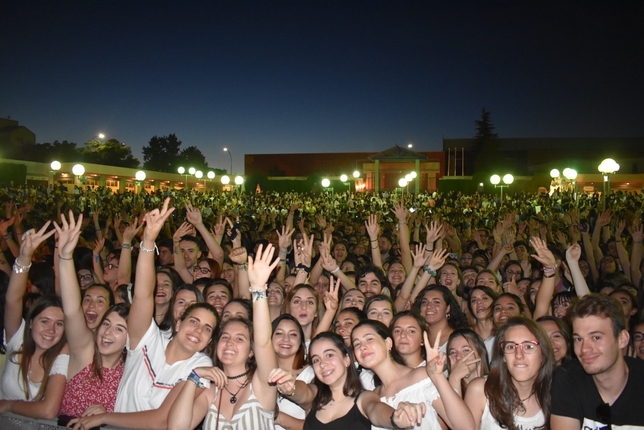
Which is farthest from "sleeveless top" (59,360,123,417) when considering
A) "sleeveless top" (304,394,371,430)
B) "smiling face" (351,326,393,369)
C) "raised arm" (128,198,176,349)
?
"smiling face" (351,326,393,369)

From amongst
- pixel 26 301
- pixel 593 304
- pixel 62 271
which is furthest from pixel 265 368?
pixel 26 301

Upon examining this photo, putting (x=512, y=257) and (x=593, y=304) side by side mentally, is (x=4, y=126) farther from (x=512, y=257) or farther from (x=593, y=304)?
(x=593, y=304)

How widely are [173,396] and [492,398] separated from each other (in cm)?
206

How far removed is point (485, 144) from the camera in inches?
2359

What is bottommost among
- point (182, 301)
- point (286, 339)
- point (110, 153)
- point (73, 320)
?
point (286, 339)

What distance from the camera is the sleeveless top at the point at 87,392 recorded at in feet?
11.3

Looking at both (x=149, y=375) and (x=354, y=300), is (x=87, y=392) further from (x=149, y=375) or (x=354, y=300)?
(x=354, y=300)

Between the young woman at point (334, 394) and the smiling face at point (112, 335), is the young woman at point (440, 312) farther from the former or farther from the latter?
the smiling face at point (112, 335)

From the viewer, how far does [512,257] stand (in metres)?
8.20

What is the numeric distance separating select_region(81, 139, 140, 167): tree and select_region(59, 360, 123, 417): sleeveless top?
4869cm

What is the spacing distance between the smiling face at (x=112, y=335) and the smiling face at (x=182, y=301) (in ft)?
2.30

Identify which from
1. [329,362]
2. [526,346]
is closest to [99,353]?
[329,362]

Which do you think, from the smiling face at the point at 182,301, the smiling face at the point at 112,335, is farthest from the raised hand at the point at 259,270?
the smiling face at the point at 182,301

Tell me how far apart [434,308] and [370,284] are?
1.07 metres
